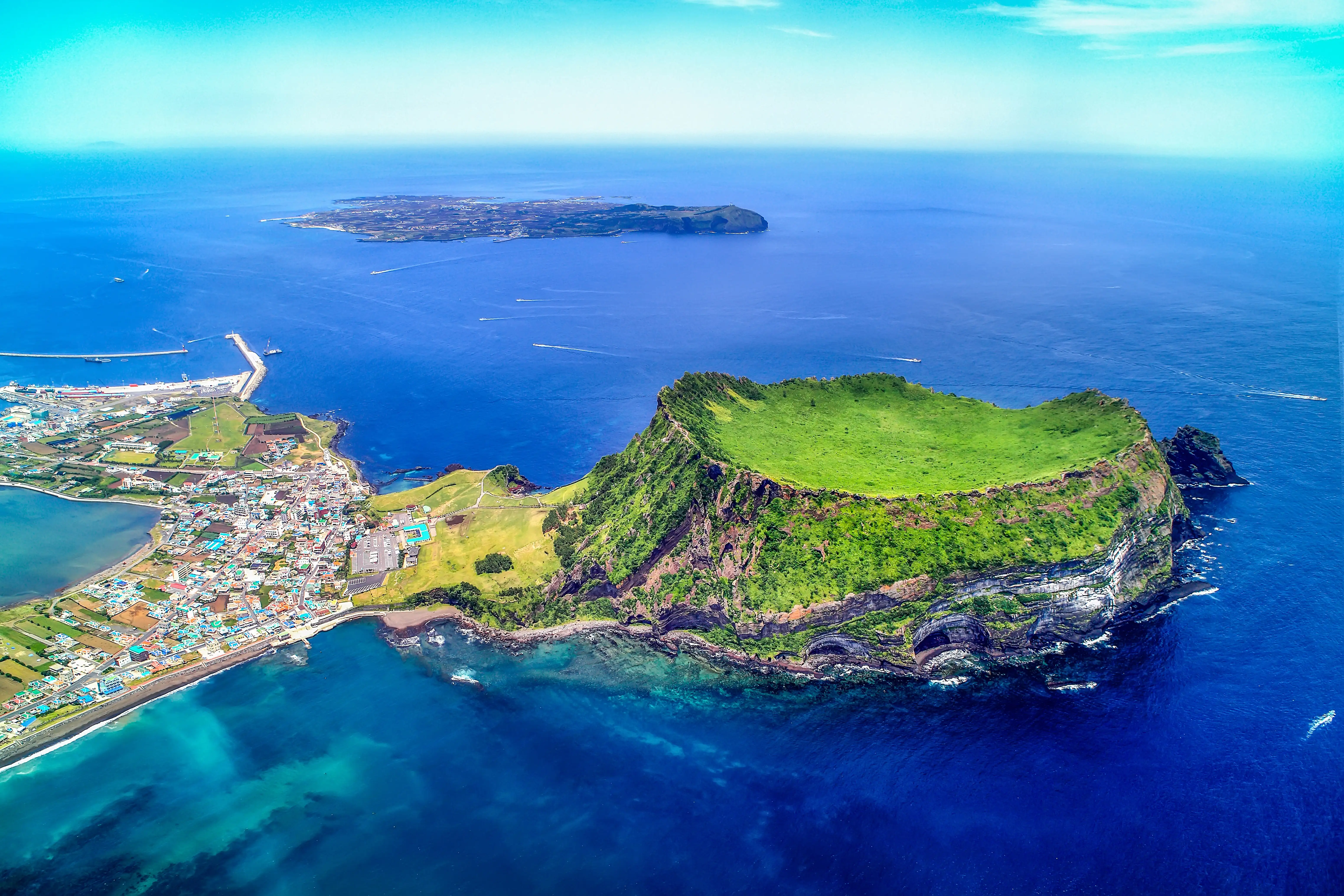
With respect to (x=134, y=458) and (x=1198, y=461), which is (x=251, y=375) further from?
(x=1198, y=461)

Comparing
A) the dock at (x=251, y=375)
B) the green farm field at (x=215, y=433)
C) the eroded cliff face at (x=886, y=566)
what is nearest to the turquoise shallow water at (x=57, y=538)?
the green farm field at (x=215, y=433)

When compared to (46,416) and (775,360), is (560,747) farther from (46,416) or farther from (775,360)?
(46,416)

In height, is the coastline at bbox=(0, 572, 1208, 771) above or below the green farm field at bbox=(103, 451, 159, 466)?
below

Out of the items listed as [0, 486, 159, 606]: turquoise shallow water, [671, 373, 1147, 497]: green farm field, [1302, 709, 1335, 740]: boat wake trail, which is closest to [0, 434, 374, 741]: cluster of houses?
[0, 486, 159, 606]: turquoise shallow water

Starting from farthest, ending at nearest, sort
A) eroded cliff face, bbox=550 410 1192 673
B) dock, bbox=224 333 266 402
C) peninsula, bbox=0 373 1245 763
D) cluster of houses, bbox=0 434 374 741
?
dock, bbox=224 333 266 402 < cluster of houses, bbox=0 434 374 741 < peninsula, bbox=0 373 1245 763 < eroded cliff face, bbox=550 410 1192 673

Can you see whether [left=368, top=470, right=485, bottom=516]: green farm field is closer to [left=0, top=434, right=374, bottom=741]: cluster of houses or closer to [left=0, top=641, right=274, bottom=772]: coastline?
[left=0, top=434, right=374, bottom=741]: cluster of houses

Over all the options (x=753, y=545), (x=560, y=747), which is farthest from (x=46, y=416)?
(x=753, y=545)

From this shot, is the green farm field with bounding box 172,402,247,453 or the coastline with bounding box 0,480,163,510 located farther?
the green farm field with bounding box 172,402,247,453

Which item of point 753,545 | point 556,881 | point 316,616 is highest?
point 753,545
